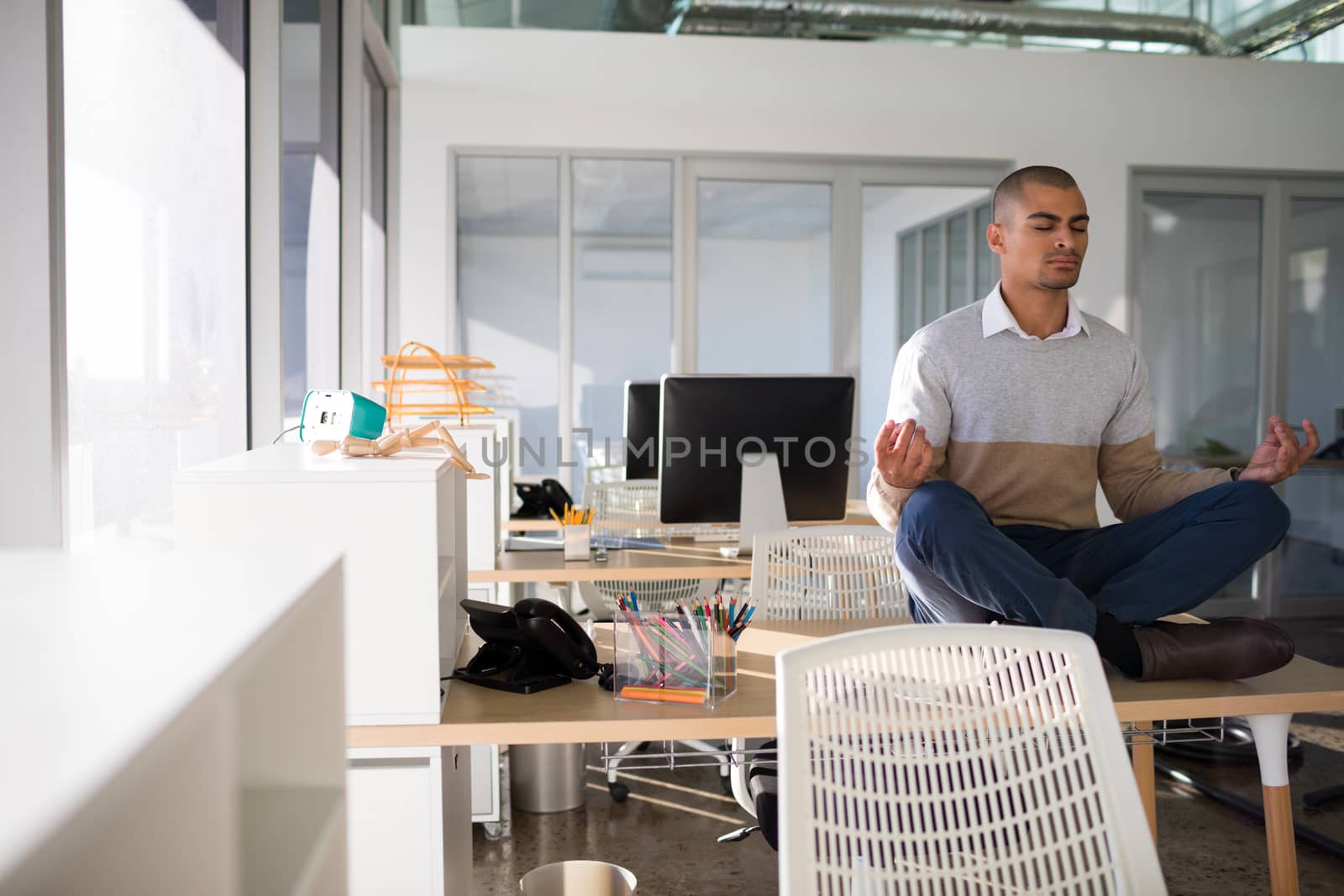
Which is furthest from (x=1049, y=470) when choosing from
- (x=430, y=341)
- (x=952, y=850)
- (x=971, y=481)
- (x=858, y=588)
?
(x=430, y=341)

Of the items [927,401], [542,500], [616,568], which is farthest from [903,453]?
[542,500]

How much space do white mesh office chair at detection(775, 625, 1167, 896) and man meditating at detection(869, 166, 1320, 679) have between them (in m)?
0.59

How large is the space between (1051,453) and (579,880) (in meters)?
1.28

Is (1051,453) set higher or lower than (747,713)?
higher

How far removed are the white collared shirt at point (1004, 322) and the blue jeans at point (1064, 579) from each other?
45 cm

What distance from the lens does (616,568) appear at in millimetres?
2723

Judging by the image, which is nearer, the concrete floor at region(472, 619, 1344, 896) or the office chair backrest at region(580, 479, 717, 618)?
the concrete floor at region(472, 619, 1344, 896)

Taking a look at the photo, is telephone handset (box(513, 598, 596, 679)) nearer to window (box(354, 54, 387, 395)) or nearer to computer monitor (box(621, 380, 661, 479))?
computer monitor (box(621, 380, 661, 479))

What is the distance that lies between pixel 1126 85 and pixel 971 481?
4.30 m

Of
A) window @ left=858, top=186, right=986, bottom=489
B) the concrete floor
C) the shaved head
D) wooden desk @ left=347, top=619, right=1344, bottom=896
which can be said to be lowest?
the concrete floor

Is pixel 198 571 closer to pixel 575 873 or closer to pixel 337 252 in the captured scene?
pixel 575 873

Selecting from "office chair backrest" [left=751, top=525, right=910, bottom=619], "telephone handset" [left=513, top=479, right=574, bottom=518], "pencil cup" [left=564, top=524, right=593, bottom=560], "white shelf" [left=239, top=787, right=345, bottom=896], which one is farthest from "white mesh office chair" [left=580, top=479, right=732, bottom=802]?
"white shelf" [left=239, top=787, right=345, bottom=896]

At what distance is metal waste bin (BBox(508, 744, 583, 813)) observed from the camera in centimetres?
294

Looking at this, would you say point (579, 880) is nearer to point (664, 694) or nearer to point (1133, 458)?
point (664, 694)
